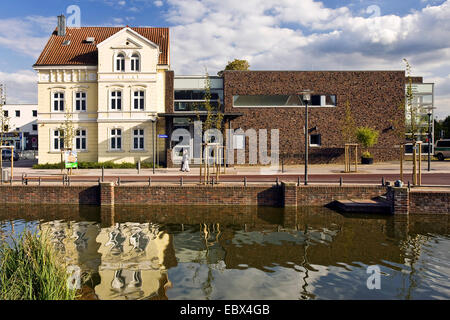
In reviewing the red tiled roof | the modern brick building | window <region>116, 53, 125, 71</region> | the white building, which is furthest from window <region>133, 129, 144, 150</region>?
the white building

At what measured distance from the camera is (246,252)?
30.1 feet

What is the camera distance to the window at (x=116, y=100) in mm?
29516

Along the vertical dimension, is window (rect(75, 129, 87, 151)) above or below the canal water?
above

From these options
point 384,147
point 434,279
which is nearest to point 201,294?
point 434,279

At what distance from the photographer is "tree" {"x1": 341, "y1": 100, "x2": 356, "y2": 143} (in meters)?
27.8

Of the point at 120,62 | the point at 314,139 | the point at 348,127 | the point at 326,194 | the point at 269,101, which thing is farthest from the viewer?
the point at 314,139

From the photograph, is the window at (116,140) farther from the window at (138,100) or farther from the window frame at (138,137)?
the window at (138,100)

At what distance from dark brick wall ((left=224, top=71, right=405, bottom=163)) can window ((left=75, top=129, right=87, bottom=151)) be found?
13260mm

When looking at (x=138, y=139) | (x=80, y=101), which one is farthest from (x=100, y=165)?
(x=80, y=101)

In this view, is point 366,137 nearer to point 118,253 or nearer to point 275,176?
point 275,176

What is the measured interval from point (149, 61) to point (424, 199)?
23897 mm

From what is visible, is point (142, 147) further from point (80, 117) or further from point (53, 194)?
point (53, 194)

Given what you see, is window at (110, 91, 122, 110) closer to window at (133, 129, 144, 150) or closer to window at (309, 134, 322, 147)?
window at (133, 129, 144, 150)

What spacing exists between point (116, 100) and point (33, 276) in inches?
1017
